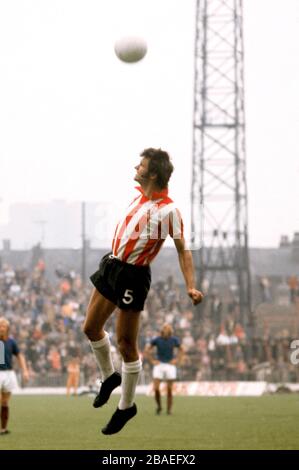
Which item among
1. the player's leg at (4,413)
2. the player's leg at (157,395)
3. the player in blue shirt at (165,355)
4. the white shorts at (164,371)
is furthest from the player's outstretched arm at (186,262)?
the white shorts at (164,371)

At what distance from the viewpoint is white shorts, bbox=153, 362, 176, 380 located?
2575 centimetres

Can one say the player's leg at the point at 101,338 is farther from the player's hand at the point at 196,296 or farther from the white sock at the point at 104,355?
the player's hand at the point at 196,296

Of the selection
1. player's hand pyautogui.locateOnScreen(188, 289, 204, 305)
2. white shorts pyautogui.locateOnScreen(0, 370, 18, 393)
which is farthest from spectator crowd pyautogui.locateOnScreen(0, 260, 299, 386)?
player's hand pyautogui.locateOnScreen(188, 289, 204, 305)

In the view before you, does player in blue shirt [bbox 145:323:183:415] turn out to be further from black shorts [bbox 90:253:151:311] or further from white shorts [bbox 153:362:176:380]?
black shorts [bbox 90:253:151:311]

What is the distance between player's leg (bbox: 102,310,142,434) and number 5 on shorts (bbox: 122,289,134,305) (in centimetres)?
9

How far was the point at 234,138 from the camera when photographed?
40312mm

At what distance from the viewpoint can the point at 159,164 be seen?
9.30 meters

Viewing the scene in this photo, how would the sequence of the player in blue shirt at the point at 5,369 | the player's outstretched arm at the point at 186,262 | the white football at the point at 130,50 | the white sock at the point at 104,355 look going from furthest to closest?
1. the player in blue shirt at the point at 5,369
2. the white football at the point at 130,50
3. the white sock at the point at 104,355
4. the player's outstretched arm at the point at 186,262

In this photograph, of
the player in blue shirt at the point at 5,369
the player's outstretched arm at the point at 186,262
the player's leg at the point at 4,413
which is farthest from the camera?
the player in blue shirt at the point at 5,369

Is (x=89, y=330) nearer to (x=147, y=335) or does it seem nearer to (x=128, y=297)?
(x=128, y=297)

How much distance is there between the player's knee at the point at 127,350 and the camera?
31.0 ft

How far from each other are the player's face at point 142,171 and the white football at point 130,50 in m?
1.59

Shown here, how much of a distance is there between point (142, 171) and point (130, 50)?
5.78ft
